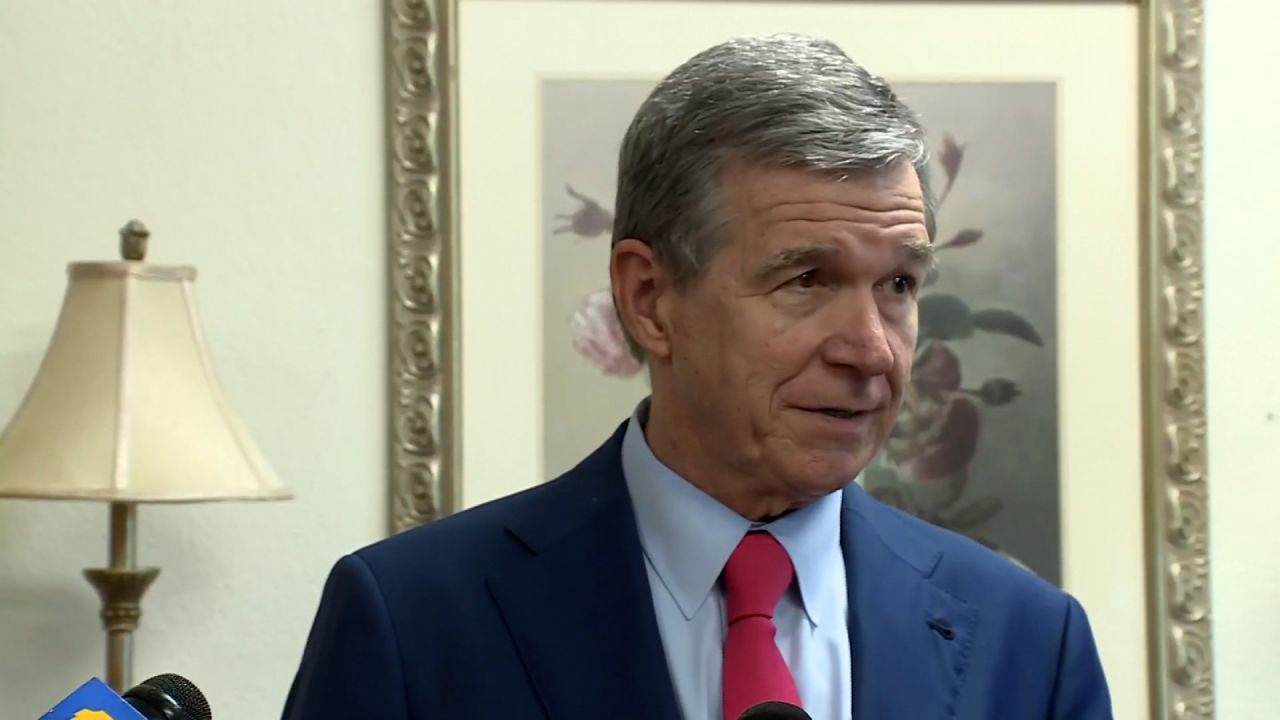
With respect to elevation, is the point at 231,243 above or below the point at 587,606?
above

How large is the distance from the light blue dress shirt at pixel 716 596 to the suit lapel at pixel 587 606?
26 mm

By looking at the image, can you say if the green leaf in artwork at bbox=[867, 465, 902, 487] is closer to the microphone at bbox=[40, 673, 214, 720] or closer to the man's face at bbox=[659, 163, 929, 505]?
the man's face at bbox=[659, 163, 929, 505]

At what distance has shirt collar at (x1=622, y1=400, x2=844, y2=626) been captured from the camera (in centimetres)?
133

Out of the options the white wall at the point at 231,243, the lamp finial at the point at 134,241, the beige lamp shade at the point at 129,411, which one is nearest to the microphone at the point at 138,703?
the beige lamp shade at the point at 129,411

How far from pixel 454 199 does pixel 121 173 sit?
0.45m

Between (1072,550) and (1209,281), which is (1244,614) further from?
(1209,281)

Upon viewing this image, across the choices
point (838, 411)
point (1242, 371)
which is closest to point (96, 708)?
point (838, 411)

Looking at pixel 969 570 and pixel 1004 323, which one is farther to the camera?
pixel 1004 323

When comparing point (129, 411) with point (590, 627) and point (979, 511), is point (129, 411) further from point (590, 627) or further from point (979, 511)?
point (979, 511)

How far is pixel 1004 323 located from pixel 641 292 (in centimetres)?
115

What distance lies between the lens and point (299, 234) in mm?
2273

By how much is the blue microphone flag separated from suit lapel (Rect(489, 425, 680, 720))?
16.0 inches

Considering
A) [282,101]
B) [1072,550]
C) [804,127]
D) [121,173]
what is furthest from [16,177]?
[1072,550]

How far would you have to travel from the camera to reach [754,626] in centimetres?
128
